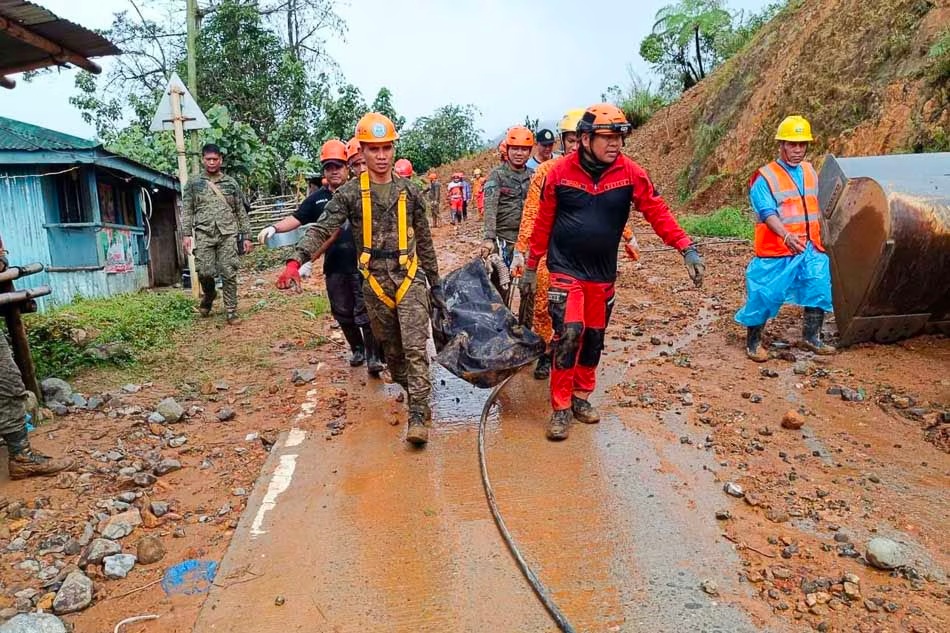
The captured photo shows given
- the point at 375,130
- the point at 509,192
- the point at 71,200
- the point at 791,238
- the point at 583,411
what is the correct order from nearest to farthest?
the point at 375,130 < the point at 583,411 < the point at 791,238 < the point at 509,192 < the point at 71,200

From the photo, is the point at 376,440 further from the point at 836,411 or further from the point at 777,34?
the point at 777,34

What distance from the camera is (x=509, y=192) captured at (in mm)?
6332

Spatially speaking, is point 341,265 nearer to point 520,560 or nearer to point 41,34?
point 41,34

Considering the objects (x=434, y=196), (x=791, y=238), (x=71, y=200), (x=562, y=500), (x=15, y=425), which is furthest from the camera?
(x=434, y=196)

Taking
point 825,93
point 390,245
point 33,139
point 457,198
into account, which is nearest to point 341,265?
point 390,245

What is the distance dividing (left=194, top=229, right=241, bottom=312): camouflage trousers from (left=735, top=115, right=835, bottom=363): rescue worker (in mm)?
5955

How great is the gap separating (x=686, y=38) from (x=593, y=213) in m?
27.2

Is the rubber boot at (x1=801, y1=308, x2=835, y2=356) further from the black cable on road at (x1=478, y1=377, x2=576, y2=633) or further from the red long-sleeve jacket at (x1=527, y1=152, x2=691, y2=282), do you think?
the black cable on road at (x1=478, y1=377, x2=576, y2=633)

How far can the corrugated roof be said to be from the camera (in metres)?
4.96

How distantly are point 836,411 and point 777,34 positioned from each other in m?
15.6

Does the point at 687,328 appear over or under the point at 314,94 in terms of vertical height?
under

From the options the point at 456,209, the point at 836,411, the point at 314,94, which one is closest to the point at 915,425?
the point at 836,411

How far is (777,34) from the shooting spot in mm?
17469

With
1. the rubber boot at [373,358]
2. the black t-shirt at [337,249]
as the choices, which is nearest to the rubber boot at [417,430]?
the rubber boot at [373,358]
